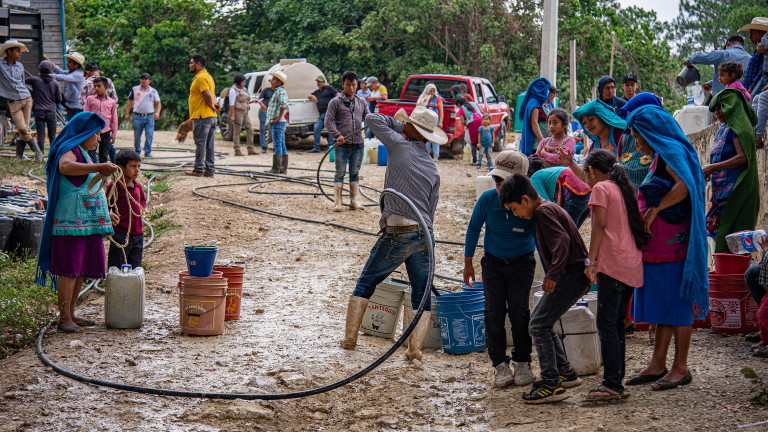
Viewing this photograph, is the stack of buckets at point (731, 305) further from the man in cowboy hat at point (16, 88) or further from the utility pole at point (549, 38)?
the man in cowboy hat at point (16, 88)

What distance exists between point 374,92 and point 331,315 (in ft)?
51.4

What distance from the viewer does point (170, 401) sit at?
5.74 m

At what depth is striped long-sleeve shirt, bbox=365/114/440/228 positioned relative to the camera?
694cm

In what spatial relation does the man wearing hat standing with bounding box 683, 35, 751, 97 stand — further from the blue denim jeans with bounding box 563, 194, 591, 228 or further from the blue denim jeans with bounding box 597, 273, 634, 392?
the blue denim jeans with bounding box 597, 273, 634, 392

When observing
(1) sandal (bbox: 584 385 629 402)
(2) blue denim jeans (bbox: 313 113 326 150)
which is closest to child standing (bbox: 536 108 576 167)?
(1) sandal (bbox: 584 385 629 402)

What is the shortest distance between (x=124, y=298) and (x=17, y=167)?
32.0ft

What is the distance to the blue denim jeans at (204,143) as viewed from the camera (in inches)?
601

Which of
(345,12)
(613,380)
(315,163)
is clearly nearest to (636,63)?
(345,12)

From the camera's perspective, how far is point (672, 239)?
5.68m

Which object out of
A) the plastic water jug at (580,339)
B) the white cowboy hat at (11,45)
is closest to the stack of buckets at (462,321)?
the plastic water jug at (580,339)

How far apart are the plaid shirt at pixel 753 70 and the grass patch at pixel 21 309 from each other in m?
7.48

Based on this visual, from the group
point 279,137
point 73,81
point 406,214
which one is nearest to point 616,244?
point 406,214

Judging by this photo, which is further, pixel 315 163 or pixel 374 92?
pixel 374 92

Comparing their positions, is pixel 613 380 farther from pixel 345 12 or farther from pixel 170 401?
pixel 345 12
